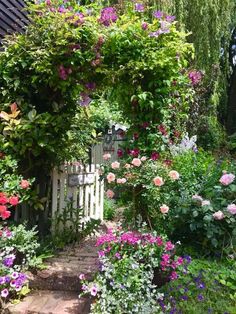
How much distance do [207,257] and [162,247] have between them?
0.95 m

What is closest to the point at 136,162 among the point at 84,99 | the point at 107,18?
the point at 84,99

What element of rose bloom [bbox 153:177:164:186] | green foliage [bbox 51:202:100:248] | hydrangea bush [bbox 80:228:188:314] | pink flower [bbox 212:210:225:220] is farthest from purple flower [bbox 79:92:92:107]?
pink flower [bbox 212:210:225:220]

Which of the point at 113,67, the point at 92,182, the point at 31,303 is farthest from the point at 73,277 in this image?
the point at 113,67

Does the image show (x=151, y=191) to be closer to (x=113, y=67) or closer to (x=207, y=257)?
(x=207, y=257)

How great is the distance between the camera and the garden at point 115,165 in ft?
8.53

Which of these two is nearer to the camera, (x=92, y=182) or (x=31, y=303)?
(x=31, y=303)

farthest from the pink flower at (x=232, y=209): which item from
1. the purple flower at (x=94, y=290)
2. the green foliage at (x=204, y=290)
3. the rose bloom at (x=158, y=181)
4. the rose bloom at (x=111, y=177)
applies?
the purple flower at (x=94, y=290)

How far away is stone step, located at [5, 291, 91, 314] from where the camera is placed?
2.52 meters

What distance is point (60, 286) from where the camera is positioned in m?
2.92

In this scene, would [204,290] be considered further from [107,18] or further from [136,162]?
[107,18]

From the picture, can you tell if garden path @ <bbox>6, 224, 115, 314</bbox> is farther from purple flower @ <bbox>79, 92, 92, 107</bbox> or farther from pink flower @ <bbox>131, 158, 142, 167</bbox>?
purple flower @ <bbox>79, 92, 92, 107</bbox>

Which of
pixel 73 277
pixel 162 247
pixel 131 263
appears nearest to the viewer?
pixel 131 263

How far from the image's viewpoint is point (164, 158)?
135 inches

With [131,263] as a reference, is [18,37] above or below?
above
